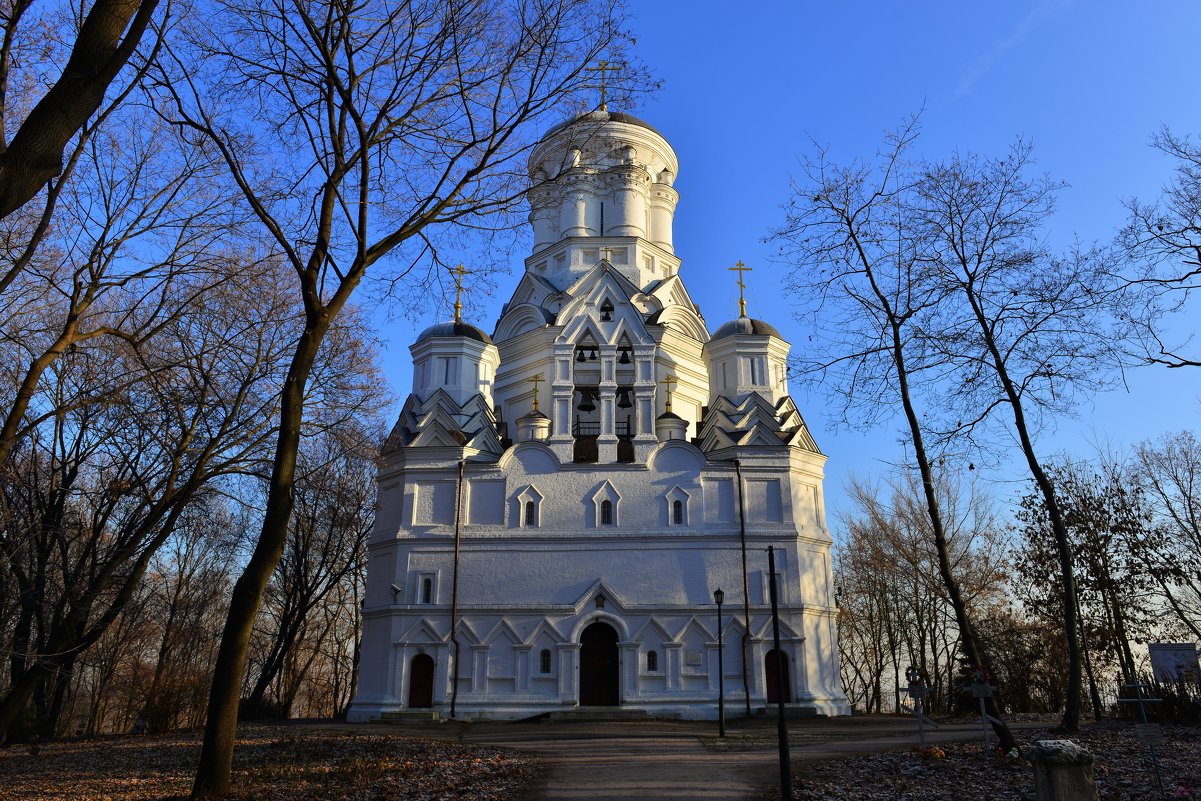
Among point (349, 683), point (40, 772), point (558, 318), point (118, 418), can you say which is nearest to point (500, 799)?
point (40, 772)

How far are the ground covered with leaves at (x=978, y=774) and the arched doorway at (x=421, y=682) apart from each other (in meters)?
15.6

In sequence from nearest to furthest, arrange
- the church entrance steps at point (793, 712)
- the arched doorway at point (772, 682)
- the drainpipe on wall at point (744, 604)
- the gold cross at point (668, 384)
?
the church entrance steps at point (793, 712) → the drainpipe on wall at point (744, 604) → the arched doorway at point (772, 682) → the gold cross at point (668, 384)

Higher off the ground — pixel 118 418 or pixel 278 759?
pixel 118 418

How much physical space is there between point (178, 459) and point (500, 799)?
859cm

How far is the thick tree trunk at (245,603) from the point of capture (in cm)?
1002

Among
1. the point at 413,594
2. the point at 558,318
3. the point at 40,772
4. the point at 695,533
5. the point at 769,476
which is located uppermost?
the point at 558,318

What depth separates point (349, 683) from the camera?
162ft

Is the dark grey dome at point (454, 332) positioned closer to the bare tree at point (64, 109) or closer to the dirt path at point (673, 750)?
the dirt path at point (673, 750)

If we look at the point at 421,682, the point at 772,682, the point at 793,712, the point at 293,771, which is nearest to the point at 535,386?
the point at 421,682

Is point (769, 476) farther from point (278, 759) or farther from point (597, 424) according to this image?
point (278, 759)

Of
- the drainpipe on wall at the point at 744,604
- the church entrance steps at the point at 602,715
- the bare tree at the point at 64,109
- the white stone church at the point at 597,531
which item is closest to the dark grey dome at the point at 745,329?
the white stone church at the point at 597,531

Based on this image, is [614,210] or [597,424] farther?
[614,210]

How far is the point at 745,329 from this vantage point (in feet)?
104

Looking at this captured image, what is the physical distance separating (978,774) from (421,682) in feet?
60.6
